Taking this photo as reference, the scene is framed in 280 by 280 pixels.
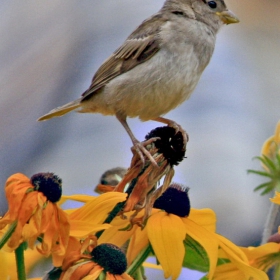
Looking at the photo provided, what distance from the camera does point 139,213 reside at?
33.3 inches

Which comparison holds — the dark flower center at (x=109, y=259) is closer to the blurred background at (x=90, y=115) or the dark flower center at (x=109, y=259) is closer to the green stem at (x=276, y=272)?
the green stem at (x=276, y=272)

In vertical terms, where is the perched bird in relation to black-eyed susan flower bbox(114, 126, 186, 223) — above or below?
below

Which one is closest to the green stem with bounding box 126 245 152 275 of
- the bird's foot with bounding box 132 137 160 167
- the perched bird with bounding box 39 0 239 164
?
the bird's foot with bounding box 132 137 160 167

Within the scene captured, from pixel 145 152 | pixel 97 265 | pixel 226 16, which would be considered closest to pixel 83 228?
pixel 97 265

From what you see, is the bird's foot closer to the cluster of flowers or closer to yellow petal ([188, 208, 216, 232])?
the cluster of flowers

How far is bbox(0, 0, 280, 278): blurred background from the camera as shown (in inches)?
101

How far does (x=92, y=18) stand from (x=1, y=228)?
268 cm

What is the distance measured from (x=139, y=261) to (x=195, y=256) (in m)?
0.13

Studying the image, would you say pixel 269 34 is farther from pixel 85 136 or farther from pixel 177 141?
pixel 177 141

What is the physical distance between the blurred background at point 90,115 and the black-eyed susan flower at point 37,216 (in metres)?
1.46

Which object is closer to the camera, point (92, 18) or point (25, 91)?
point (25, 91)

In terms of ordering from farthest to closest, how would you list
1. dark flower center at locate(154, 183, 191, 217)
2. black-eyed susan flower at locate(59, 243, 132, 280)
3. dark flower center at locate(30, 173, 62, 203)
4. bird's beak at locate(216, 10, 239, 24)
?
bird's beak at locate(216, 10, 239, 24), dark flower center at locate(154, 183, 191, 217), dark flower center at locate(30, 173, 62, 203), black-eyed susan flower at locate(59, 243, 132, 280)

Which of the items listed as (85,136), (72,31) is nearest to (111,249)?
(85,136)

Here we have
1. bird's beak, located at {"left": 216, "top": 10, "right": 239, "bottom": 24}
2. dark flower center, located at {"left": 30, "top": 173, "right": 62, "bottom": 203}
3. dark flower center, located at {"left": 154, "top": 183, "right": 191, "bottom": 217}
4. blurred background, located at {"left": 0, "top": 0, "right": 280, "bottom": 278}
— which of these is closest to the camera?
dark flower center, located at {"left": 30, "top": 173, "right": 62, "bottom": 203}
